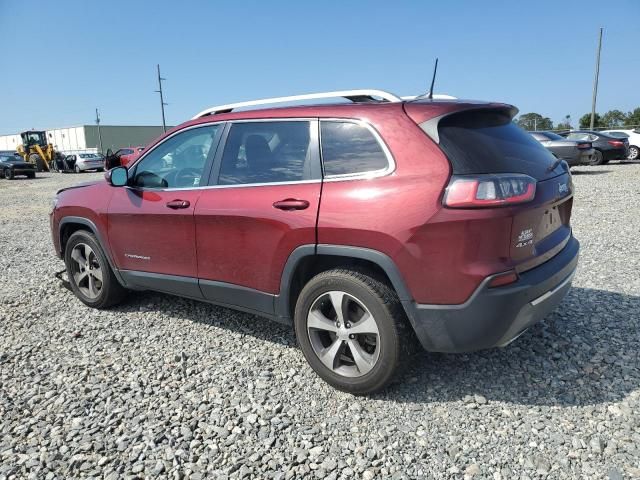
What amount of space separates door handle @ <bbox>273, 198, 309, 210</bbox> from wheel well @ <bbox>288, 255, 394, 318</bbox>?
1.04ft

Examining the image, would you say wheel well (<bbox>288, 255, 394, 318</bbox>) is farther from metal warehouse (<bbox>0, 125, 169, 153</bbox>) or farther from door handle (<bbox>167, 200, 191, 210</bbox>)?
metal warehouse (<bbox>0, 125, 169, 153</bbox>)

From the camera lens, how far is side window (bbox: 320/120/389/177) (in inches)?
107

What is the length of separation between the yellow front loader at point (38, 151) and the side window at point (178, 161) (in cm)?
3535

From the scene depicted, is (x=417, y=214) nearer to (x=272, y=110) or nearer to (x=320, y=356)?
(x=320, y=356)

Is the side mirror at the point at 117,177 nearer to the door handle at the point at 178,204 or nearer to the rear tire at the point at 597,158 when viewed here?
the door handle at the point at 178,204

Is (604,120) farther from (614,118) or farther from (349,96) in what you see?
(349,96)

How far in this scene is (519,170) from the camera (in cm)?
264

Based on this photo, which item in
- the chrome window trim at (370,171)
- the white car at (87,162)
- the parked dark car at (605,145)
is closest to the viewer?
the chrome window trim at (370,171)

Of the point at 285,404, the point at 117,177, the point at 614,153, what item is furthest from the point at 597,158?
the point at 285,404

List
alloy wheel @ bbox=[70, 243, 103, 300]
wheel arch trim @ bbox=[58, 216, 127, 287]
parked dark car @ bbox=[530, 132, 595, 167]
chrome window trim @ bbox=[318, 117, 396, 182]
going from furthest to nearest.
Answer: parked dark car @ bbox=[530, 132, 595, 167] → alloy wheel @ bbox=[70, 243, 103, 300] → wheel arch trim @ bbox=[58, 216, 127, 287] → chrome window trim @ bbox=[318, 117, 396, 182]

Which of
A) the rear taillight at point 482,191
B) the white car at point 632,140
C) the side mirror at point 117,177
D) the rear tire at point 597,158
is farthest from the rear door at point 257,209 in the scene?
the white car at point 632,140

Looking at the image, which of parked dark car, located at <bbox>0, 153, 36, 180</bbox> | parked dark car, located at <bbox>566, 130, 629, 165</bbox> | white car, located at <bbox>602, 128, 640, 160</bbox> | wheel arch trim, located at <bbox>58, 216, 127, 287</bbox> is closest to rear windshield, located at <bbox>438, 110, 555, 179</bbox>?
wheel arch trim, located at <bbox>58, 216, 127, 287</bbox>

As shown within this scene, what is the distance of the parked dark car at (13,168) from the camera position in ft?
88.9

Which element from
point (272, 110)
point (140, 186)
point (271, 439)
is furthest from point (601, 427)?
point (140, 186)
